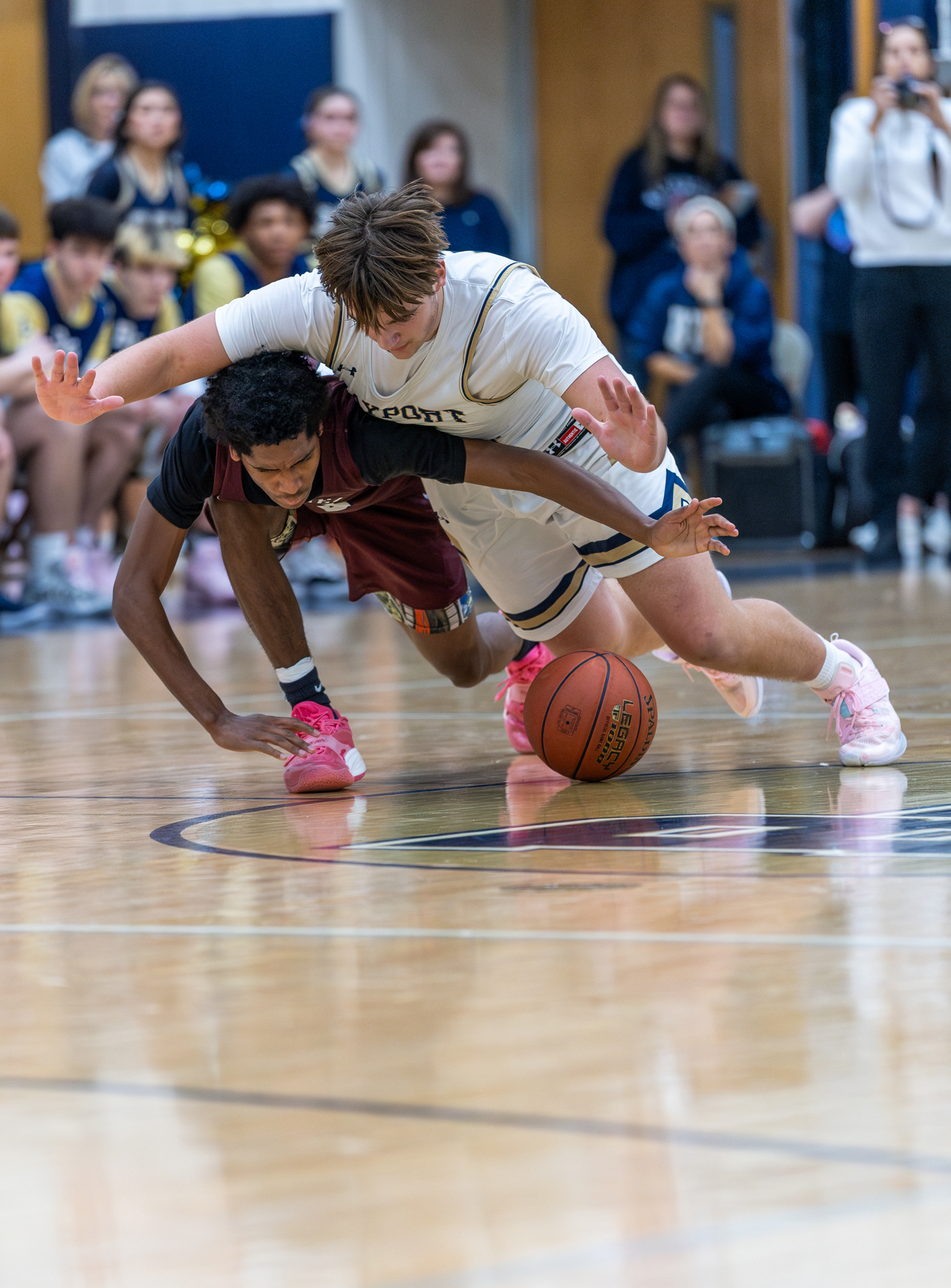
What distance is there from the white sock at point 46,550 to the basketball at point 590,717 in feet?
16.0

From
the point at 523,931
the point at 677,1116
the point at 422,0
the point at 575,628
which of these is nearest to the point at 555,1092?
the point at 677,1116

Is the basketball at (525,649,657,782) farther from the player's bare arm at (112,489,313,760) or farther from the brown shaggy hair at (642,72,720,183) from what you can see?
the brown shaggy hair at (642,72,720,183)

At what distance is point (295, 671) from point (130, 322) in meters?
5.58

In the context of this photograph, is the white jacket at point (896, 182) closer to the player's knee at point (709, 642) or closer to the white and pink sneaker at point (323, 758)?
the player's knee at point (709, 642)

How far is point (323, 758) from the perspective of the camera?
339 cm

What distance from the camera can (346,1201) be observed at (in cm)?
132

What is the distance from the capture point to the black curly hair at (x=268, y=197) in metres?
7.84

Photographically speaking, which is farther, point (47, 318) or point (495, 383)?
point (47, 318)

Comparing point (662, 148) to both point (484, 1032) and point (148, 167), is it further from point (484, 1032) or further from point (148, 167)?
point (484, 1032)

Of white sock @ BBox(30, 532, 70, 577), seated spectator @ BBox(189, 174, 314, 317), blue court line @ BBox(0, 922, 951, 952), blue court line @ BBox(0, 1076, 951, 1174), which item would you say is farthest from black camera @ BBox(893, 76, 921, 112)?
blue court line @ BBox(0, 1076, 951, 1174)

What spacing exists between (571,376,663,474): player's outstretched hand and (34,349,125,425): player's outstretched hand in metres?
0.79

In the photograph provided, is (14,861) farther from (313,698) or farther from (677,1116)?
(677,1116)

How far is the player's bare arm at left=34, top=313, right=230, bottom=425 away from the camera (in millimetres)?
3188

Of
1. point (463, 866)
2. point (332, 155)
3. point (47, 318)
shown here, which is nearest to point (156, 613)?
point (463, 866)
